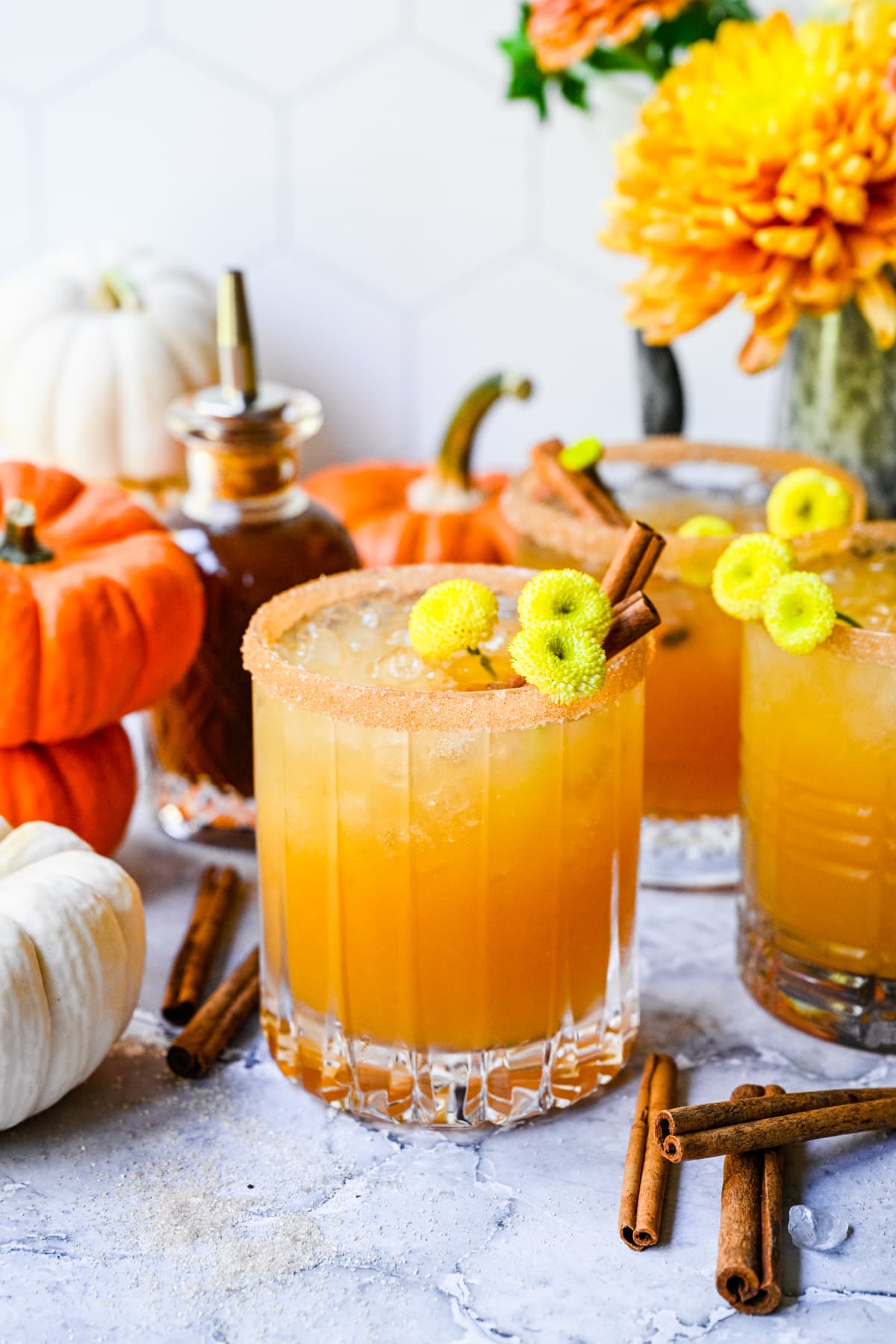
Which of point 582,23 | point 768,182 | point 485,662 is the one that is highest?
point 582,23

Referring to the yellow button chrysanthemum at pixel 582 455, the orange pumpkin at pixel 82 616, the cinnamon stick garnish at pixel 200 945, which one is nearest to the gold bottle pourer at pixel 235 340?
the orange pumpkin at pixel 82 616

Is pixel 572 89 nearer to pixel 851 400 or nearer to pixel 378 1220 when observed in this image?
pixel 851 400

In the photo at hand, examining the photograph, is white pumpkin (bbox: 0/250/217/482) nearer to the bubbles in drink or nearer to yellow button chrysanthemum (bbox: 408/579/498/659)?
the bubbles in drink

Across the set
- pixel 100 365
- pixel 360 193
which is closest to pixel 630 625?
pixel 100 365

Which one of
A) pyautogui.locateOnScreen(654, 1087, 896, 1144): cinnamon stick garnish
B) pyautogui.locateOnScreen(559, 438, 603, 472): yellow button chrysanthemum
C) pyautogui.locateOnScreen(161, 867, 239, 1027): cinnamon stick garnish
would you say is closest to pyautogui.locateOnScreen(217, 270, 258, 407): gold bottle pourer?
pyautogui.locateOnScreen(559, 438, 603, 472): yellow button chrysanthemum

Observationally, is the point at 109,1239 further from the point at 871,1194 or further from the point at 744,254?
the point at 744,254
